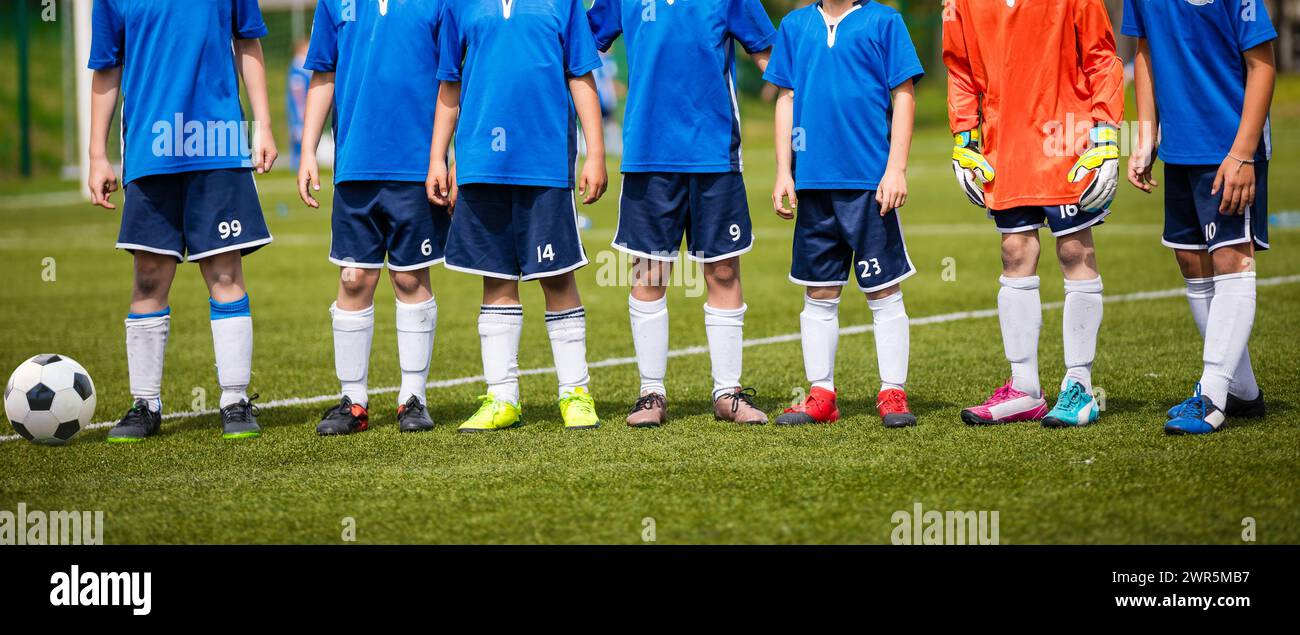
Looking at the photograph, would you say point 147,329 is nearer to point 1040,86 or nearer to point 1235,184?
point 1040,86

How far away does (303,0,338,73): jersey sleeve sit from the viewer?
6.05 m

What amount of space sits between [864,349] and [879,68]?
251 centimetres

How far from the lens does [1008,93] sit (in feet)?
18.7

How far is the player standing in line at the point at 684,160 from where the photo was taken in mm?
5945

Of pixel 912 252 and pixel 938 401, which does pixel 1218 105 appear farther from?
pixel 912 252

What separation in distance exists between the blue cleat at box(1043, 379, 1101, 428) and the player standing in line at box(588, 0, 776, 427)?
1.18m

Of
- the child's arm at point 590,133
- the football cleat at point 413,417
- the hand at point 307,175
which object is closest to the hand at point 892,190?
the child's arm at point 590,133

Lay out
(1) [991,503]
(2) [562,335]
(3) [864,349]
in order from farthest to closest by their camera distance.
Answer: (3) [864,349] → (2) [562,335] → (1) [991,503]

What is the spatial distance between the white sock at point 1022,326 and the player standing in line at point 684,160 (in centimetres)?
107

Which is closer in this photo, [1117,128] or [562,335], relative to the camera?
[1117,128]

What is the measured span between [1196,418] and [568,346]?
8.39 ft

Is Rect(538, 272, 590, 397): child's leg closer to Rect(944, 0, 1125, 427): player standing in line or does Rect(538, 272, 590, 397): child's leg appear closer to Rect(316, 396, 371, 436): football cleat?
Rect(316, 396, 371, 436): football cleat

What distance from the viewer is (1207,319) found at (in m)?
5.71
